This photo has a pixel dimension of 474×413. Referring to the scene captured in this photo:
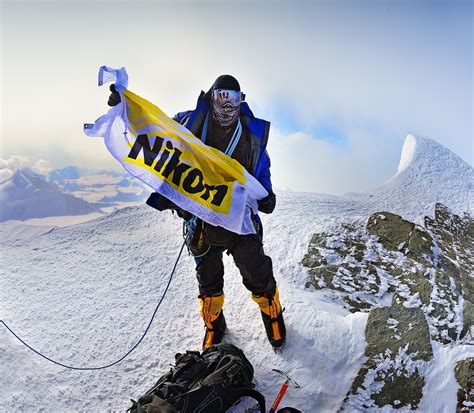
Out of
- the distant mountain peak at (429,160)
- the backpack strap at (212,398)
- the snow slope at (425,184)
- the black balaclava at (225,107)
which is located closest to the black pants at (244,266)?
the backpack strap at (212,398)

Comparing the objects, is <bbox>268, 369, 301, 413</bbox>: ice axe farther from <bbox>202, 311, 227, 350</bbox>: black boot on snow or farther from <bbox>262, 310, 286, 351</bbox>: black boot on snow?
<bbox>202, 311, 227, 350</bbox>: black boot on snow

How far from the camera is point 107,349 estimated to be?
585 cm

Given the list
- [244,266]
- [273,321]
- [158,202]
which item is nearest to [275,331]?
[273,321]

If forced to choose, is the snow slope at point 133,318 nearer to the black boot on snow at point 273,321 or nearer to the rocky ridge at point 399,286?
the black boot on snow at point 273,321

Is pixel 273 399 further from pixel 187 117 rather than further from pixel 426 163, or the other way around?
pixel 426 163

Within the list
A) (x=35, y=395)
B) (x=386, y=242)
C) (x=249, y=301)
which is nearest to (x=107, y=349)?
(x=35, y=395)

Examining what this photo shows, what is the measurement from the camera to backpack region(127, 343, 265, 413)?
13.3 feet

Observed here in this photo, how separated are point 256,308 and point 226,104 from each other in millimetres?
2912

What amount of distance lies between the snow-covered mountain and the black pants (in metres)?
0.84

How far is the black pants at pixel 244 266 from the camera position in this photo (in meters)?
5.02

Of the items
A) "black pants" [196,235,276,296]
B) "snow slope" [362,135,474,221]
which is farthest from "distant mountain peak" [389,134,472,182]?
"black pants" [196,235,276,296]

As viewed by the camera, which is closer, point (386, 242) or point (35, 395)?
point (35, 395)

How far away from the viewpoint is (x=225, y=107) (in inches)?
187

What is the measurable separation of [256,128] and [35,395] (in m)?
4.04
